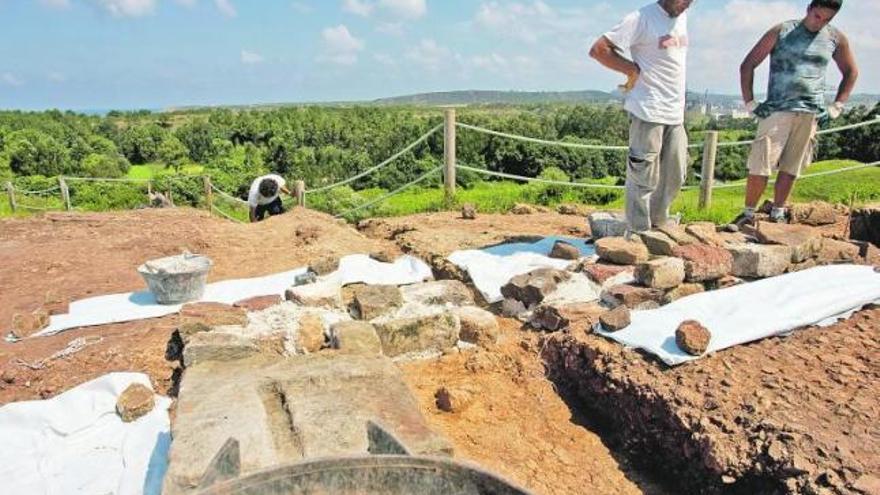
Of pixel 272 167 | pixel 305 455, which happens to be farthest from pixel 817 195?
pixel 272 167

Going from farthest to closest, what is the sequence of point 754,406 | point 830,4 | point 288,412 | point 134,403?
point 830,4 → point 134,403 → point 754,406 → point 288,412

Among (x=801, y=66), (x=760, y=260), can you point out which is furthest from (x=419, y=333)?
(x=801, y=66)

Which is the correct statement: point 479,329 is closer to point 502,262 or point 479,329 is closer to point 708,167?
point 502,262

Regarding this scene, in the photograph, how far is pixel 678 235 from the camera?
4.15m

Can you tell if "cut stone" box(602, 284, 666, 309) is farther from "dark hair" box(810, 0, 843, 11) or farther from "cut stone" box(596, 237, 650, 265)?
"dark hair" box(810, 0, 843, 11)

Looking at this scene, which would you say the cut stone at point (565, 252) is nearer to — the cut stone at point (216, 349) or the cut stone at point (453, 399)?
the cut stone at point (453, 399)

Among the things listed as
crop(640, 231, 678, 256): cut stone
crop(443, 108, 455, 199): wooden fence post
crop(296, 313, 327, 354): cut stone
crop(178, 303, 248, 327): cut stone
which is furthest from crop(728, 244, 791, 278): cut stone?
crop(443, 108, 455, 199): wooden fence post

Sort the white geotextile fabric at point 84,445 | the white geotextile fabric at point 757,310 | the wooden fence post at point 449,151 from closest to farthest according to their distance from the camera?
the white geotextile fabric at point 84,445 → the white geotextile fabric at point 757,310 → the wooden fence post at point 449,151

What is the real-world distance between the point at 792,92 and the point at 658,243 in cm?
169

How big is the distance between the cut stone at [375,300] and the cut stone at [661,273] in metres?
1.50

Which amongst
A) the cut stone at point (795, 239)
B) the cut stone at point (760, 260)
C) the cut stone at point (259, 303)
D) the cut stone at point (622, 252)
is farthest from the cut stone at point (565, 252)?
the cut stone at point (259, 303)

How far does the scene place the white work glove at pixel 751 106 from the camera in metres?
4.73

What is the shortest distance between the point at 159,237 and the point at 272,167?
37.6 meters

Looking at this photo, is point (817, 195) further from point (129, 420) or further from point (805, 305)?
point (129, 420)
